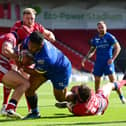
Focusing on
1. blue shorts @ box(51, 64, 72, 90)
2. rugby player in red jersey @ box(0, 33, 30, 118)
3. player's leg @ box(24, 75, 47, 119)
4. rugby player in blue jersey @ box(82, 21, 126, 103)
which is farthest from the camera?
rugby player in blue jersey @ box(82, 21, 126, 103)

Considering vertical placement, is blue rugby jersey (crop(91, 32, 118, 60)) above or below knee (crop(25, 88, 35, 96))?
above

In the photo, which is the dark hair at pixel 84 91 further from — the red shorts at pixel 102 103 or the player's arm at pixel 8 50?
the player's arm at pixel 8 50

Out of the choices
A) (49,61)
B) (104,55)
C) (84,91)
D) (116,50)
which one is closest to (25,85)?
(49,61)

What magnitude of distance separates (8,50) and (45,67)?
27.7 inches

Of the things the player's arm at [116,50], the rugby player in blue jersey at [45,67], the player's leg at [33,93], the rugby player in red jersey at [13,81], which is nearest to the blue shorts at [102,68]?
the player's arm at [116,50]

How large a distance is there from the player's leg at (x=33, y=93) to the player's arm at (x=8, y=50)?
69 centimetres

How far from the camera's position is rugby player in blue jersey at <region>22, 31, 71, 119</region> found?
9773mm

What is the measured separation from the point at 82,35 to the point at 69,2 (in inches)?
100

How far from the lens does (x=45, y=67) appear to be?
10023 mm

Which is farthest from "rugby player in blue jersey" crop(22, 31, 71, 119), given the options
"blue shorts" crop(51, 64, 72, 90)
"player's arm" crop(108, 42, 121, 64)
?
"player's arm" crop(108, 42, 121, 64)

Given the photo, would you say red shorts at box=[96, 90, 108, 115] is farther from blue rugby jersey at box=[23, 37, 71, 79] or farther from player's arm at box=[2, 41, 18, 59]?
player's arm at box=[2, 41, 18, 59]

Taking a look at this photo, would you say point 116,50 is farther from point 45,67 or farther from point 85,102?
point 45,67

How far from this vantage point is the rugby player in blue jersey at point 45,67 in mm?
9773

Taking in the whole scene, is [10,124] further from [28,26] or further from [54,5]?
[54,5]
